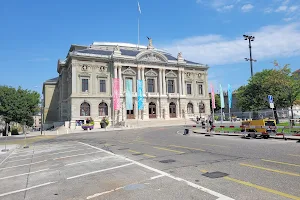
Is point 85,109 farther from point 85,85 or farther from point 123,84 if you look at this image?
point 123,84

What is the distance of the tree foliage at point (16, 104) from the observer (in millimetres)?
46281

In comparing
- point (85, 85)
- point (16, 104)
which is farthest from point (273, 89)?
point (16, 104)

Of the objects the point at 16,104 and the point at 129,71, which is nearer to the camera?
the point at 16,104

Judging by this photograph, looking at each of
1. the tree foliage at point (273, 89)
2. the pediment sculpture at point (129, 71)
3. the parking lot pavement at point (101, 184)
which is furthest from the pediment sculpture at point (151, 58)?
the parking lot pavement at point (101, 184)

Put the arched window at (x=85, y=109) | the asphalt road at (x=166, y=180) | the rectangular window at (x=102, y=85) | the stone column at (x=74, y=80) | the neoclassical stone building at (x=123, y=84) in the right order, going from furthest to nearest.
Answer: the rectangular window at (x=102, y=85) → the neoclassical stone building at (x=123, y=84) → the arched window at (x=85, y=109) → the stone column at (x=74, y=80) → the asphalt road at (x=166, y=180)

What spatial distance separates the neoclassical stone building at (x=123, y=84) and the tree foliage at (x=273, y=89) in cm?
2348

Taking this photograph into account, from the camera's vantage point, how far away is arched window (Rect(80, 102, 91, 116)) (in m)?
52.5

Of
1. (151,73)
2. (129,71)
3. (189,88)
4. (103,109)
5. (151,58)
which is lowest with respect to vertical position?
(103,109)

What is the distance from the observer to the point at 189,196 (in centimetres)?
561

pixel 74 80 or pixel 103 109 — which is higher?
pixel 74 80

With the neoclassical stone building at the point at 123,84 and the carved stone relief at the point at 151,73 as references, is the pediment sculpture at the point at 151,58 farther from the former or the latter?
the carved stone relief at the point at 151,73

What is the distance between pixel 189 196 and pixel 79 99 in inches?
1952

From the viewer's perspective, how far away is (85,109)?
174ft

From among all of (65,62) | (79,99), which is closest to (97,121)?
(79,99)
